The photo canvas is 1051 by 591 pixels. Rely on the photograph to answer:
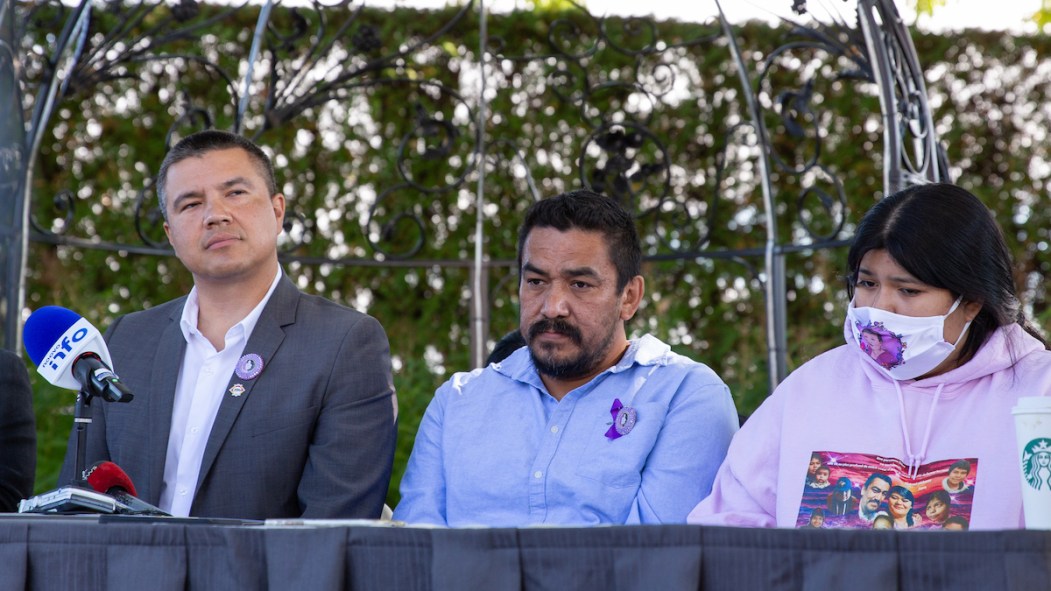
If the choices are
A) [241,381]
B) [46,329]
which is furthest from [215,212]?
[46,329]

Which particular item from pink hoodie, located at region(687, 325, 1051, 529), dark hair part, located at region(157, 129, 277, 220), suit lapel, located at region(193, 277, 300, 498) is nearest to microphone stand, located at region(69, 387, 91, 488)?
suit lapel, located at region(193, 277, 300, 498)

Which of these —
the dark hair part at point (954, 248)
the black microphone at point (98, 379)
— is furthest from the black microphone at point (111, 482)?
the dark hair part at point (954, 248)

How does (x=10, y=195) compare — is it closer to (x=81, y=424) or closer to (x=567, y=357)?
(x=81, y=424)

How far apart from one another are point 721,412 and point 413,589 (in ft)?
4.12

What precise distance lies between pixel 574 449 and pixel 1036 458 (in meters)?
1.23

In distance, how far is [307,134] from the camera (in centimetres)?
550

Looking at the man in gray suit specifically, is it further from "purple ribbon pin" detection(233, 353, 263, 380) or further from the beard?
the beard

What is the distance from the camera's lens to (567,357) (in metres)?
2.74

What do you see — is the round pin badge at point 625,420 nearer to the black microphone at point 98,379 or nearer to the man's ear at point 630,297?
the man's ear at point 630,297

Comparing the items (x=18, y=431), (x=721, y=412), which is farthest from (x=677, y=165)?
(x=18, y=431)

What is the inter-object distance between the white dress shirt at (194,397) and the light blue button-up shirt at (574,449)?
49cm

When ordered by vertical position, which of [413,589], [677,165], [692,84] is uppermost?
[692,84]

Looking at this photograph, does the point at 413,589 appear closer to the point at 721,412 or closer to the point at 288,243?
the point at 721,412

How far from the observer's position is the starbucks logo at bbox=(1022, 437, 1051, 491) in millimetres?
1575
